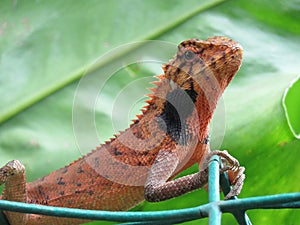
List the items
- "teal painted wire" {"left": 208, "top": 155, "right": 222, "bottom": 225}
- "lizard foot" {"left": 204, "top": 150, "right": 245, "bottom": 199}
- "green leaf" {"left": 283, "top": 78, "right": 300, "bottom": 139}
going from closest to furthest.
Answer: "teal painted wire" {"left": 208, "top": 155, "right": 222, "bottom": 225}
"lizard foot" {"left": 204, "top": 150, "right": 245, "bottom": 199}
"green leaf" {"left": 283, "top": 78, "right": 300, "bottom": 139}

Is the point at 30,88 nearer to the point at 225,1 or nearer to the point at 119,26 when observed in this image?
the point at 119,26

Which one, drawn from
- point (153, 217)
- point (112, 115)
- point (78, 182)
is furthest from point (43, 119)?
point (153, 217)

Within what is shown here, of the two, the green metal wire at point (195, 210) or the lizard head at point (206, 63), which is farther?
the lizard head at point (206, 63)

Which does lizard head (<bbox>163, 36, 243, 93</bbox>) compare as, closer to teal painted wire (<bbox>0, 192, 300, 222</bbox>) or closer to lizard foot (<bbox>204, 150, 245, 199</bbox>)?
lizard foot (<bbox>204, 150, 245, 199</bbox>)

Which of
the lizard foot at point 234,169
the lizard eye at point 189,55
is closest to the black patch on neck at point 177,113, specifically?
the lizard eye at point 189,55

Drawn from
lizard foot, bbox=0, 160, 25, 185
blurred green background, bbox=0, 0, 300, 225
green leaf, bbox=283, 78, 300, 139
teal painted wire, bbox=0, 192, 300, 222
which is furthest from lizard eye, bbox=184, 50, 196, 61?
teal painted wire, bbox=0, 192, 300, 222

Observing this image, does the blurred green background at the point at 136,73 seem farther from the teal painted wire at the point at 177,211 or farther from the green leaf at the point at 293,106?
the teal painted wire at the point at 177,211

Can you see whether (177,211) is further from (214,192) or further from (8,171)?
(8,171)
